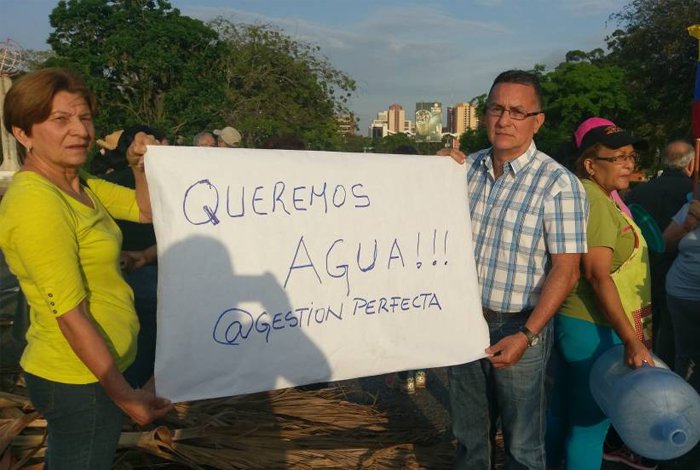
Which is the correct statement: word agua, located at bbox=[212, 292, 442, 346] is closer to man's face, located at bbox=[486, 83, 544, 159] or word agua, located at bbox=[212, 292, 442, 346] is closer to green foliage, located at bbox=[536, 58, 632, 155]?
man's face, located at bbox=[486, 83, 544, 159]

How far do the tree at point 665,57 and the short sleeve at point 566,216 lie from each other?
22.8m

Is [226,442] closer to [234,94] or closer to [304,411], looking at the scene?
[304,411]

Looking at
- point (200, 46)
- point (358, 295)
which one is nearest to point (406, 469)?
point (358, 295)

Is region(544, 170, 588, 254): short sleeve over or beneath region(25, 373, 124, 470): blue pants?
over

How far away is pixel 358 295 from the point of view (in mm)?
2139

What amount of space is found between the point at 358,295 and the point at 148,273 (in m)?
1.58

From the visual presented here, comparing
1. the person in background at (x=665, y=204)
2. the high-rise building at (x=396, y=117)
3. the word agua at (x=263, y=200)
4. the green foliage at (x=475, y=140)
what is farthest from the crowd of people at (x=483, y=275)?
the high-rise building at (x=396, y=117)

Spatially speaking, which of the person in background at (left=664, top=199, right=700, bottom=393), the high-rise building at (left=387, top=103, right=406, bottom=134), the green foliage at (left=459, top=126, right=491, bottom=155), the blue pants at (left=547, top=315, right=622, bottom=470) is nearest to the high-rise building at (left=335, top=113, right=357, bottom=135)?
→ the green foliage at (left=459, top=126, right=491, bottom=155)

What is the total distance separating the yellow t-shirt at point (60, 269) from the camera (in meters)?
1.60

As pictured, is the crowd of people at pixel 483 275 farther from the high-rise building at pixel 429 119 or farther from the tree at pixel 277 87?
the high-rise building at pixel 429 119

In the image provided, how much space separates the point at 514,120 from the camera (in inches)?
89.1

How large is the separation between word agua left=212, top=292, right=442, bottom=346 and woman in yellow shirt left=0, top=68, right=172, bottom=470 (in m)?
0.27

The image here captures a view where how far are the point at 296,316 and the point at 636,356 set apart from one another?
1.31 m

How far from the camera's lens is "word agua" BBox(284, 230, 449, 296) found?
2025 mm
